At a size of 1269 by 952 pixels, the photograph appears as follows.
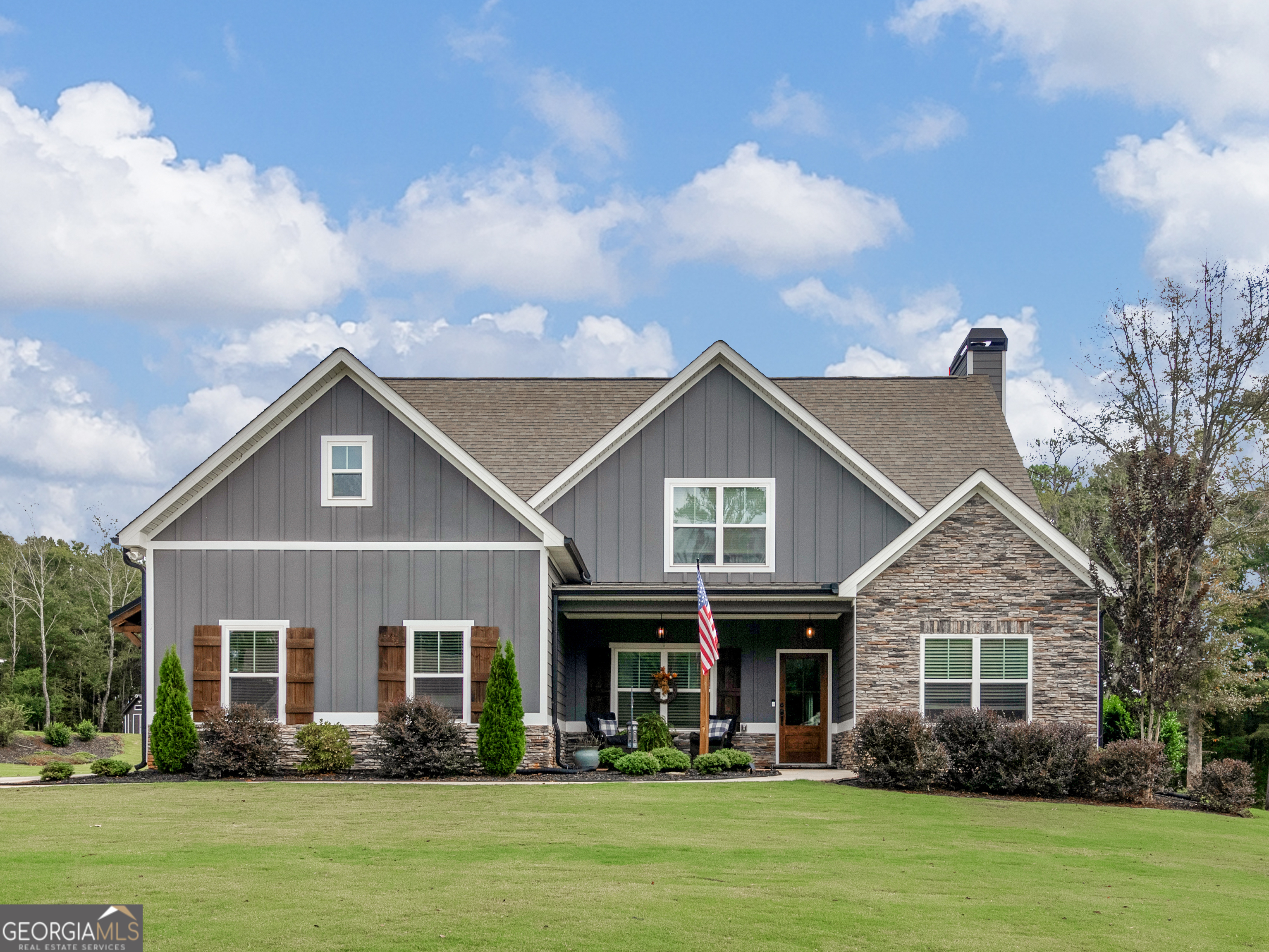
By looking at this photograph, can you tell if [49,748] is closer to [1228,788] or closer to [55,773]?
[55,773]

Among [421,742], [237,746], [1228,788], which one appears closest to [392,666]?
[421,742]

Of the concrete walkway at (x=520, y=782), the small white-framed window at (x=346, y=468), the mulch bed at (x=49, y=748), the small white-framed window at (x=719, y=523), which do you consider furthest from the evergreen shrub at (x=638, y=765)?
the mulch bed at (x=49, y=748)

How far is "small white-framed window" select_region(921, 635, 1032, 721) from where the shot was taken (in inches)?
790

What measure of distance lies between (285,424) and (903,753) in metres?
10.5

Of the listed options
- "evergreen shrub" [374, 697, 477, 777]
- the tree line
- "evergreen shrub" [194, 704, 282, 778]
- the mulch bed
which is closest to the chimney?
"evergreen shrub" [374, 697, 477, 777]

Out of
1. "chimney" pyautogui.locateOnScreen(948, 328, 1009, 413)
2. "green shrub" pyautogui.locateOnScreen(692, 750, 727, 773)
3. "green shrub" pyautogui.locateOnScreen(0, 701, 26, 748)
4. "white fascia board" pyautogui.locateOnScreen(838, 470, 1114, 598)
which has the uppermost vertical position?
"chimney" pyautogui.locateOnScreen(948, 328, 1009, 413)

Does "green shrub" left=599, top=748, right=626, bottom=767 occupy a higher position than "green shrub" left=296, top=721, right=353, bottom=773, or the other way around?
"green shrub" left=296, top=721, right=353, bottom=773

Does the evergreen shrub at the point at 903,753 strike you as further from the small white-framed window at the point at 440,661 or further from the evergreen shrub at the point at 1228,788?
the small white-framed window at the point at 440,661

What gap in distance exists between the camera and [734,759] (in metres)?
19.2

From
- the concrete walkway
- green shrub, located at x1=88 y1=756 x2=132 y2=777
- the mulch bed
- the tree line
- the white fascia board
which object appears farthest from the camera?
the tree line

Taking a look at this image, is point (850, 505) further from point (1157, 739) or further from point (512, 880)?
point (512, 880)

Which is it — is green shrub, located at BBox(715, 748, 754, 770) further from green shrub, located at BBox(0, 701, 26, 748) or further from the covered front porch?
green shrub, located at BBox(0, 701, 26, 748)

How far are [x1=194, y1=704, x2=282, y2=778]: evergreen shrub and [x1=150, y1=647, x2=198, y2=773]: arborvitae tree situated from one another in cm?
37

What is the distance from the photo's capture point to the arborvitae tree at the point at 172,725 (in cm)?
1844
